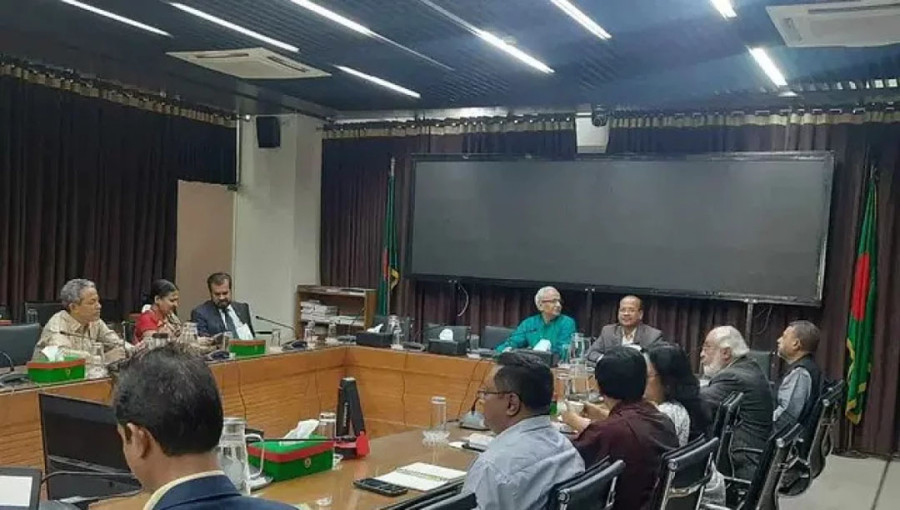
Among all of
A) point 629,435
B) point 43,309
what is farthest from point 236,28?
point 629,435

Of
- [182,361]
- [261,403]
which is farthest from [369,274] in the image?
[182,361]

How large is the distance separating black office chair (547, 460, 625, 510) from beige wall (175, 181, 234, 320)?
6.15 meters

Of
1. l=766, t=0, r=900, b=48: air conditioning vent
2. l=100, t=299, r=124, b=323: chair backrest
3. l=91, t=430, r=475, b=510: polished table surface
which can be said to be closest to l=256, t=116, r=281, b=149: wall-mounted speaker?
l=100, t=299, r=124, b=323: chair backrest

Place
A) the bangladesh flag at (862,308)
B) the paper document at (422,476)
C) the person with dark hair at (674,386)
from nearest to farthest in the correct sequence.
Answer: the paper document at (422,476)
the person with dark hair at (674,386)
the bangladesh flag at (862,308)

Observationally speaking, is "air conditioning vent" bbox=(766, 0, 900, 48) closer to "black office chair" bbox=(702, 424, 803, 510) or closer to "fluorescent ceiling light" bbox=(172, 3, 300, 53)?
"black office chair" bbox=(702, 424, 803, 510)

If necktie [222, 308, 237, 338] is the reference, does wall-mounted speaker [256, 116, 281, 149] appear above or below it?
above

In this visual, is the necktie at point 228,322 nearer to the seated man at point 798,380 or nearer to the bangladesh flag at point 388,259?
the bangladesh flag at point 388,259

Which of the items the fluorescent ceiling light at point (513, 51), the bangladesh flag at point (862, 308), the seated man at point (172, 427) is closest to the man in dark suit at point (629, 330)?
the bangladesh flag at point (862, 308)

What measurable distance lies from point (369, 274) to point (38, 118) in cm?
306

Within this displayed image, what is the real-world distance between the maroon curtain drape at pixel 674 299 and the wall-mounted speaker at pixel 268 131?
0.53 meters

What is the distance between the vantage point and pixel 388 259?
25.2ft

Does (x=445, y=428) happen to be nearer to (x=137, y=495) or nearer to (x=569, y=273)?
(x=137, y=495)

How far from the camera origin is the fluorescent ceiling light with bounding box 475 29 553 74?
16.3ft

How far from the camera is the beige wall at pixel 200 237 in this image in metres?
7.61
